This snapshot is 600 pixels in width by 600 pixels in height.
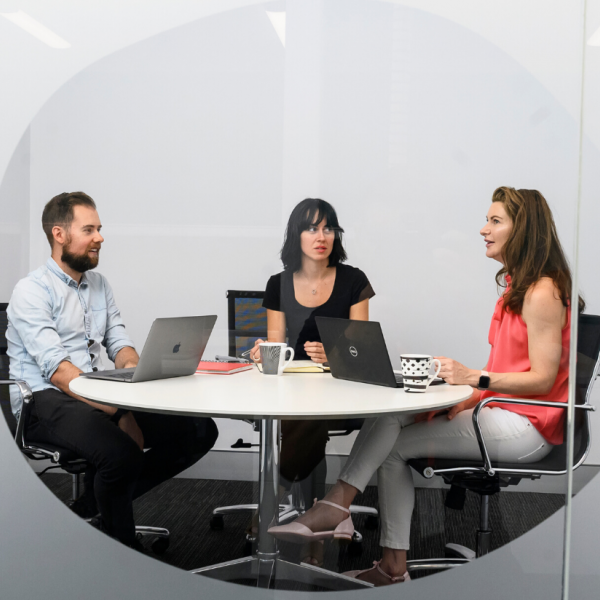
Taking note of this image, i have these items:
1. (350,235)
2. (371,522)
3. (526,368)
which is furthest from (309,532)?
(350,235)

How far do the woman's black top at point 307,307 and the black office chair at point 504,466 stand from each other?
0.56 metres

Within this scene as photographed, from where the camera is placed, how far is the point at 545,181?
2.08 metres

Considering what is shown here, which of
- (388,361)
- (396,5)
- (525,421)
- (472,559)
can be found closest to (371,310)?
(388,361)

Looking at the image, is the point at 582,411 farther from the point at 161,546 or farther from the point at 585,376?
the point at 161,546

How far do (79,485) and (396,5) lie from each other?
2.06 meters

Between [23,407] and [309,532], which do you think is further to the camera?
[23,407]

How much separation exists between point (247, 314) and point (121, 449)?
66cm

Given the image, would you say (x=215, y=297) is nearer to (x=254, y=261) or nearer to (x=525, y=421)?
(x=254, y=261)

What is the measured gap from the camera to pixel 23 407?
2.35 meters

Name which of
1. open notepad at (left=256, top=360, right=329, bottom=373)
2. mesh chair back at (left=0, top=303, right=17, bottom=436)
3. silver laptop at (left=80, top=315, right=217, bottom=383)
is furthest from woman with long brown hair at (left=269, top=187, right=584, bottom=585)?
mesh chair back at (left=0, top=303, right=17, bottom=436)

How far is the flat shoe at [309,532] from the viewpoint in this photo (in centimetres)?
211

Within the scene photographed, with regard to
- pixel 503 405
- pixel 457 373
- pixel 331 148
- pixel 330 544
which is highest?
pixel 331 148

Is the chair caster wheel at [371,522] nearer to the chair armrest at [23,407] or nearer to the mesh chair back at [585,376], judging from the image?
the mesh chair back at [585,376]

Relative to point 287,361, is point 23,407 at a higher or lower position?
lower
